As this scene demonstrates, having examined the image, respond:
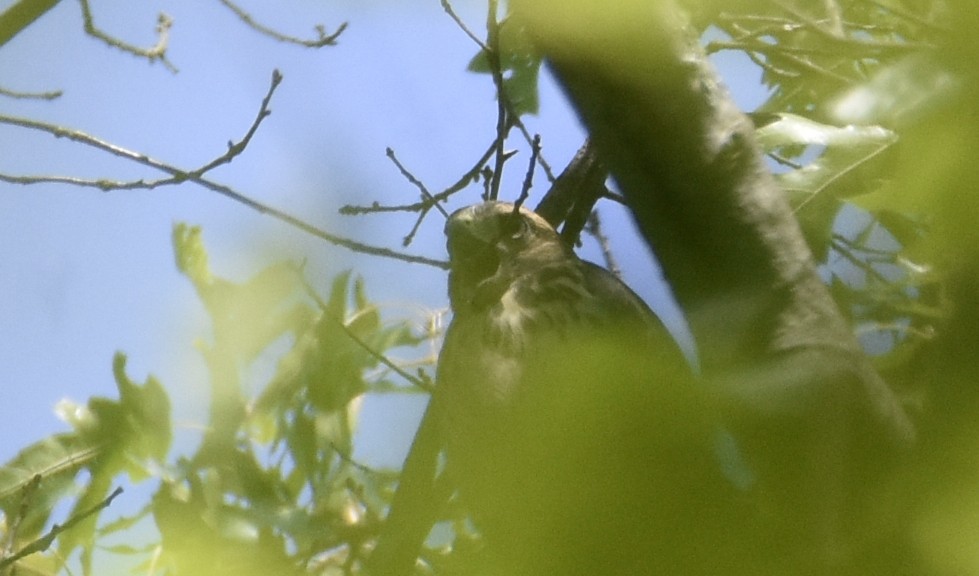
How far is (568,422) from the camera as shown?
0.82m

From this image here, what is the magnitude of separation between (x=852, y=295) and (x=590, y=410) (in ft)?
0.71

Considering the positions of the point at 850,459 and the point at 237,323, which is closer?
the point at 850,459

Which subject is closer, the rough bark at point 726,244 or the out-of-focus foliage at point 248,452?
the rough bark at point 726,244

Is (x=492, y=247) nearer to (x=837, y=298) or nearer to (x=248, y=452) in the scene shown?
(x=248, y=452)

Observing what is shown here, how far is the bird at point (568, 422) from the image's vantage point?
2.50ft

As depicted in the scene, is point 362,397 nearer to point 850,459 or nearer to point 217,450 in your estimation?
point 217,450

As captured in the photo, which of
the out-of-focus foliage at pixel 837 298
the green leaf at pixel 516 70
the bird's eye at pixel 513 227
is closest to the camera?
the out-of-focus foliage at pixel 837 298

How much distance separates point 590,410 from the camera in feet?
2.54

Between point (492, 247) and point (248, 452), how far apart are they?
44 cm

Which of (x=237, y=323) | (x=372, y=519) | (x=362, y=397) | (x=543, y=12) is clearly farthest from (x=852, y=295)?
(x=237, y=323)

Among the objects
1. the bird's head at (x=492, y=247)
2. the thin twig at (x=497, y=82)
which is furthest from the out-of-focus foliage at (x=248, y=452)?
the thin twig at (x=497, y=82)

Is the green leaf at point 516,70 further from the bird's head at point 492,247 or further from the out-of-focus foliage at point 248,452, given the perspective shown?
the out-of-focus foliage at point 248,452

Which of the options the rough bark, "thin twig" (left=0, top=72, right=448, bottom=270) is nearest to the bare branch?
"thin twig" (left=0, top=72, right=448, bottom=270)

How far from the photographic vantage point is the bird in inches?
30.0
